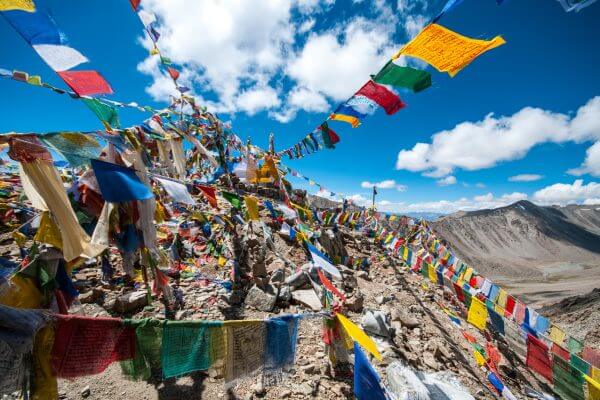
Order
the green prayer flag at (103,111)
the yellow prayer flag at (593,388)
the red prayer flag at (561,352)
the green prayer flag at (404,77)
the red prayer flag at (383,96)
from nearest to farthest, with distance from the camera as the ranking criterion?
the green prayer flag at (404,77)
the green prayer flag at (103,111)
the yellow prayer flag at (593,388)
the red prayer flag at (383,96)
the red prayer flag at (561,352)

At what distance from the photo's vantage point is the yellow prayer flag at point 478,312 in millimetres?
8734

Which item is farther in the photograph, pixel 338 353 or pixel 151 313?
pixel 151 313

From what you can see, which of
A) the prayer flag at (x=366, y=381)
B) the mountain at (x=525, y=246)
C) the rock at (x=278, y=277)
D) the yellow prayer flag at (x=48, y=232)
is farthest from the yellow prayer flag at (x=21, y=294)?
the mountain at (x=525, y=246)

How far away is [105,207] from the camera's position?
14.4 feet

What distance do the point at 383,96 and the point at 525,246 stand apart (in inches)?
3810

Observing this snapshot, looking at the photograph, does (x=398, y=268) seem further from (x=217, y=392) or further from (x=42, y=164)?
(x=42, y=164)

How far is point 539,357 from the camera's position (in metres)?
8.05

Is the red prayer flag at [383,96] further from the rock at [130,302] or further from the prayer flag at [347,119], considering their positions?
the rock at [130,302]

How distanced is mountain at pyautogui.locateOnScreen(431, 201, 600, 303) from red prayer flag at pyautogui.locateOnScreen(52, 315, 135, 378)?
5248 cm

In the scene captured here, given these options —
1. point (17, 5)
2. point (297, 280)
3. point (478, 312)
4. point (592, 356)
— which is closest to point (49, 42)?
point (17, 5)

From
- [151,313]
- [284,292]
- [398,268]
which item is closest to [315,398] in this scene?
[284,292]

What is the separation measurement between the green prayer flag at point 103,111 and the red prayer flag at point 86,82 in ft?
2.58

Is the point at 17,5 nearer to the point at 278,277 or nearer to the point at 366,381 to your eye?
the point at 366,381

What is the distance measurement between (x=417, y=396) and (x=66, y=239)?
6.14m
